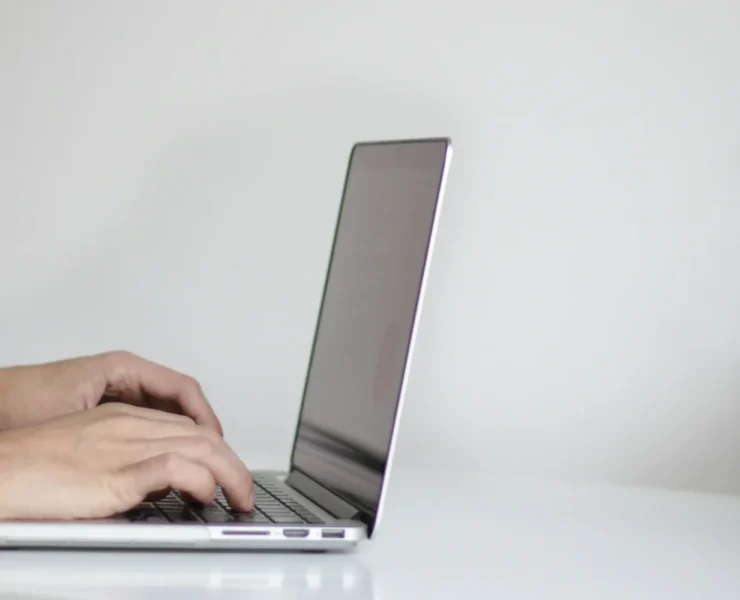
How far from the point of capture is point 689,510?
128 centimetres

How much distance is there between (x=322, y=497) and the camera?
108cm

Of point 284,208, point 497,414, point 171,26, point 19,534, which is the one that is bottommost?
point 19,534

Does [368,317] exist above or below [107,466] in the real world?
above

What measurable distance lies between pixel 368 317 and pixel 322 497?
0.17 meters

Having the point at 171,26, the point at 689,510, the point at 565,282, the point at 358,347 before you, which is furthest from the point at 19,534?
the point at 171,26

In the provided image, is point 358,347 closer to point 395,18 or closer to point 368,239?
point 368,239

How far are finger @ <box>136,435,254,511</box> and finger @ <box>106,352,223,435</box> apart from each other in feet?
0.79

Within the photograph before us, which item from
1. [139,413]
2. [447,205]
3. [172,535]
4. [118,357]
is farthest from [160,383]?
[447,205]

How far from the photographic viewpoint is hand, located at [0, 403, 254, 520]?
88 centimetres

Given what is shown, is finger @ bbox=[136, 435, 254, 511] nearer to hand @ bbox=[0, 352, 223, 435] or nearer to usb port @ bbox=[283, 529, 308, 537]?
usb port @ bbox=[283, 529, 308, 537]

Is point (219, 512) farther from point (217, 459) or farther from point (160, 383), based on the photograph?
point (160, 383)

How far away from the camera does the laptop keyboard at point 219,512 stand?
0.92 metres

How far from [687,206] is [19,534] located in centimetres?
95

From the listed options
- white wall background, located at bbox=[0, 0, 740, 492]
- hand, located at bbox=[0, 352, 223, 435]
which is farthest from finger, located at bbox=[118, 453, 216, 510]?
white wall background, located at bbox=[0, 0, 740, 492]
